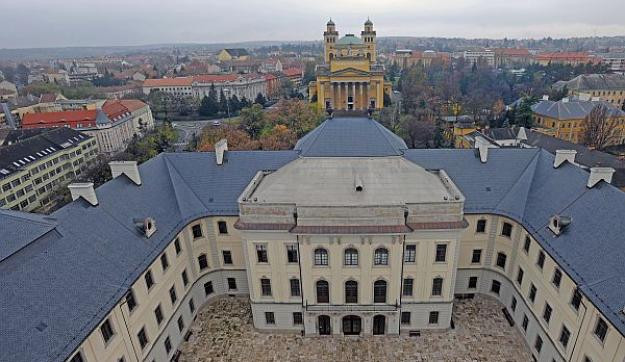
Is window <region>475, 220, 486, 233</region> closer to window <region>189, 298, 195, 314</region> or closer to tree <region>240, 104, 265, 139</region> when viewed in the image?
window <region>189, 298, 195, 314</region>

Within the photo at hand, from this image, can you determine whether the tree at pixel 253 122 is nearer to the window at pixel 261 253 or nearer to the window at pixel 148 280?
the window at pixel 261 253

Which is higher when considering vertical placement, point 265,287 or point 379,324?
point 265,287

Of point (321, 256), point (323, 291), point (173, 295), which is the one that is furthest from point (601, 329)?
point (173, 295)

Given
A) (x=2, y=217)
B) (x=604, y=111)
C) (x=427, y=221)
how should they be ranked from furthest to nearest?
(x=604, y=111)
(x=427, y=221)
(x=2, y=217)

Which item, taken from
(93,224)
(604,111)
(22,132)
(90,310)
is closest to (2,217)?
(93,224)

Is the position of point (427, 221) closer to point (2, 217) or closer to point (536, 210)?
point (536, 210)


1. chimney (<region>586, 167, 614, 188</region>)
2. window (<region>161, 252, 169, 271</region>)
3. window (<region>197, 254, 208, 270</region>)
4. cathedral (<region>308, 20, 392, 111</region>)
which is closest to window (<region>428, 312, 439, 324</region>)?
chimney (<region>586, 167, 614, 188</region>)

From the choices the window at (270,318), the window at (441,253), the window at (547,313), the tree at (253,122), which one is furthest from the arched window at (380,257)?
the tree at (253,122)

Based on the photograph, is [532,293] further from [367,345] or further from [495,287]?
[367,345]
